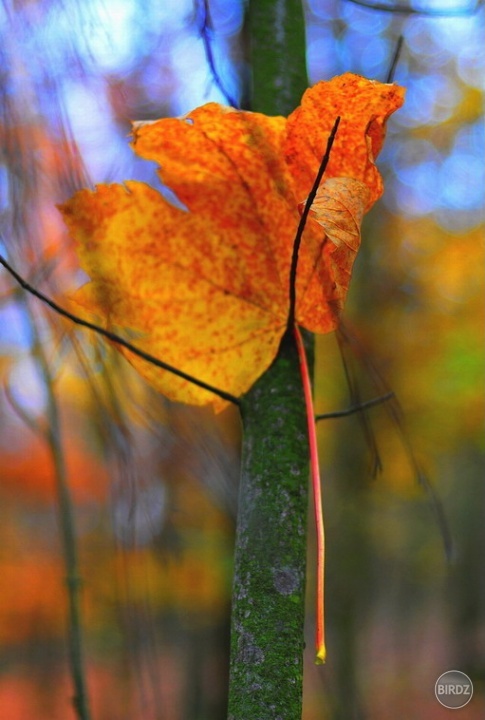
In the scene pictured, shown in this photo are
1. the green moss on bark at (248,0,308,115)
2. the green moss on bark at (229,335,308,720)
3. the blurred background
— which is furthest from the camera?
the blurred background

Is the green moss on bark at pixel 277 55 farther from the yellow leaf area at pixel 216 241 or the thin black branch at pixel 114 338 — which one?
the thin black branch at pixel 114 338

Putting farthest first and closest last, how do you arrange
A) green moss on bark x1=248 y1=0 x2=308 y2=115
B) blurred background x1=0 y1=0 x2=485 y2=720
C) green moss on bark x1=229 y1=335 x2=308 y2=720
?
blurred background x1=0 y1=0 x2=485 y2=720
green moss on bark x1=248 y1=0 x2=308 y2=115
green moss on bark x1=229 y1=335 x2=308 y2=720

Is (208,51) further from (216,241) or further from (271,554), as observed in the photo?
(271,554)

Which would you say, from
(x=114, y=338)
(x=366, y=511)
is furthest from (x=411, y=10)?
(x=366, y=511)

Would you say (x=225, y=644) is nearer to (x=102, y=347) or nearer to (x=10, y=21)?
(x=102, y=347)

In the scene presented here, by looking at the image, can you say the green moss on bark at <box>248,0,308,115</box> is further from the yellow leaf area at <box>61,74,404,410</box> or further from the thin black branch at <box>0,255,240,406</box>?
the thin black branch at <box>0,255,240,406</box>

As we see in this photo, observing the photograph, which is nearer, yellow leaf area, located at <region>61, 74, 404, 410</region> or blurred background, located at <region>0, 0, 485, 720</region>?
yellow leaf area, located at <region>61, 74, 404, 410</region>

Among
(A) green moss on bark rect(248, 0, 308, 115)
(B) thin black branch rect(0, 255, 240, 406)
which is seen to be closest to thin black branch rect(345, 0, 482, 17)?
(A) green moss on bark rect(248, 0, 308, 115)
